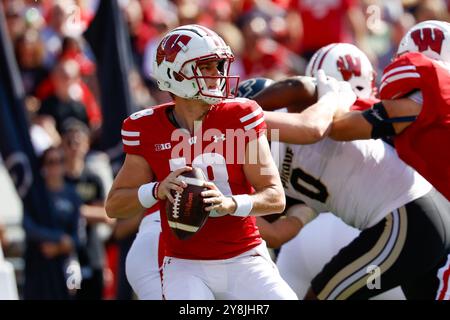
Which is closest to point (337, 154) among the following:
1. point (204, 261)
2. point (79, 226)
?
point (204, 261)

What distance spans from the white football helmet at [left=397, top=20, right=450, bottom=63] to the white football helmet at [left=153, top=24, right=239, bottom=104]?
4.93ft

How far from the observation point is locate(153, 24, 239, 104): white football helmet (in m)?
5.55

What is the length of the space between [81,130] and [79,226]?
0.88 meters

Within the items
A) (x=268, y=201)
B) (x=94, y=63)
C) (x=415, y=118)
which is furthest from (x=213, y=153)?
(x=94, y=63)

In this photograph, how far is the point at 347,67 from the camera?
22.7 ft

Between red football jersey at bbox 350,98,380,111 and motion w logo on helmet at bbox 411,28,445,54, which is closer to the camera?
motion w logo on helmet at bbox 411,28,445,54

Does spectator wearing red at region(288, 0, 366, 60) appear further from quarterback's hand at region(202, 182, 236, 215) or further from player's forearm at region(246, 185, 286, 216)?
quarterback's hand at region(202, 182, 236, 215)

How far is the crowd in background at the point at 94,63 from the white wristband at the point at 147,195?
369 cm

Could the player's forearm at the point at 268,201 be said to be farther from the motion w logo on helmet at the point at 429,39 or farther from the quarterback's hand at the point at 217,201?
the motion w logo on helmet at the point at 429,39

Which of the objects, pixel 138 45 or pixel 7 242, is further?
pixel 138 45

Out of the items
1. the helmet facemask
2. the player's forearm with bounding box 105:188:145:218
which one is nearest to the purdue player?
the helmet facemask

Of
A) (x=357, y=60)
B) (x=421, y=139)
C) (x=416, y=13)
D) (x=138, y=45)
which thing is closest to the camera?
(x=421, y=139)
